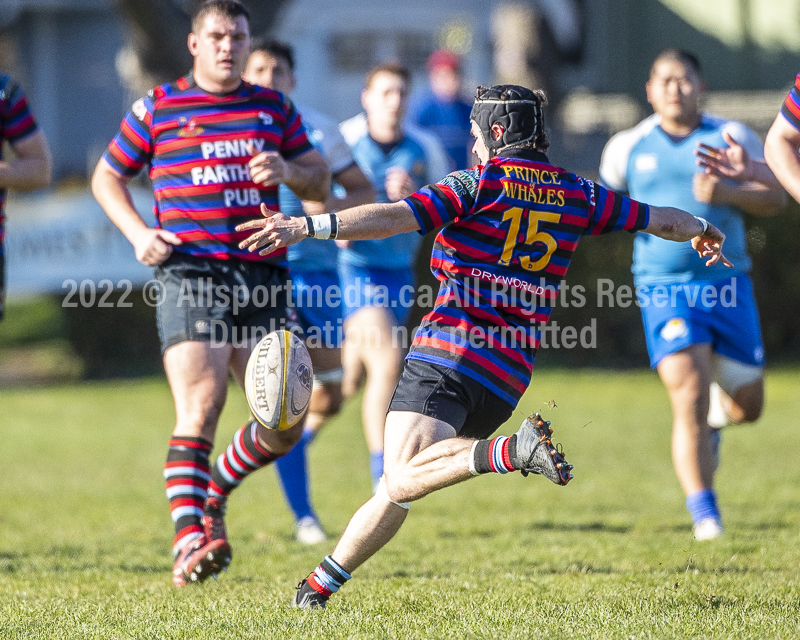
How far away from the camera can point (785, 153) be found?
4500 millimetres

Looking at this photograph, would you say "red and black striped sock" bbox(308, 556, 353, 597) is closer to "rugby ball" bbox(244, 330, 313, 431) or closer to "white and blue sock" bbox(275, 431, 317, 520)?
"rugby ball" bbox(244, 330, 313, 431)

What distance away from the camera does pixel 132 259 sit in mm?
12883

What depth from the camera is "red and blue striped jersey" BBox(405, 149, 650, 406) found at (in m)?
3.93

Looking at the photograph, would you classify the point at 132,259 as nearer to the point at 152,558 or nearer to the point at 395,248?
the point at 395,248

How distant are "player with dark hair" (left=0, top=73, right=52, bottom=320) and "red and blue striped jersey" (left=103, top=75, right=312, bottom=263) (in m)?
0.86

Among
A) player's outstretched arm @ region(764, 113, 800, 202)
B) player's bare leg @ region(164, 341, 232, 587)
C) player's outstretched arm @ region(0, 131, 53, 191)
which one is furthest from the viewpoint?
player's outstretched arm @ region(0, 131, 53, 191)

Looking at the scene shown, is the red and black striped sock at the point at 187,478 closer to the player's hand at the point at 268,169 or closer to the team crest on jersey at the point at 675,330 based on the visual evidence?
the player's hand at the point at 268,169

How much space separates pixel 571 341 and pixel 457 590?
10078 millimetres

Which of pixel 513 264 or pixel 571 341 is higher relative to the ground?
pixel 513 264

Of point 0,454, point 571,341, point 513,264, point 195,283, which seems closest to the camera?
point 513,264

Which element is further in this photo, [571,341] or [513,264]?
[571,341]

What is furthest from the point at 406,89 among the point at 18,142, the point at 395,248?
the point at 18,142

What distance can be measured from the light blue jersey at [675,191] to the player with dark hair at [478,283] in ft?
5.53

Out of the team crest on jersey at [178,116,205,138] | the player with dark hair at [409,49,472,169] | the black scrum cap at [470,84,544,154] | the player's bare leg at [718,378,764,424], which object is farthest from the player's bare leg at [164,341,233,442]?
the player with dark hair at [409,49,472,169]
